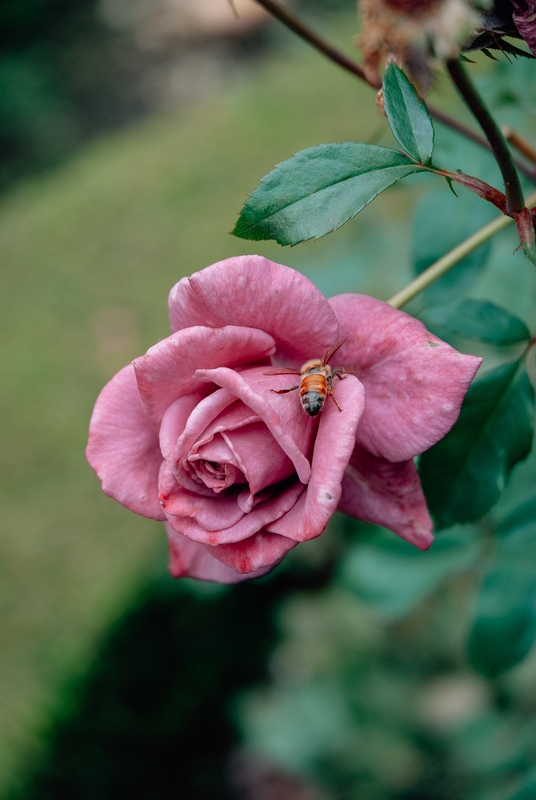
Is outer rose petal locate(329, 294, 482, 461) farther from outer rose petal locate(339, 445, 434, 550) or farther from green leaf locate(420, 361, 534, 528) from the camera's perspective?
green leaf locate(420, 361, 534, 528)

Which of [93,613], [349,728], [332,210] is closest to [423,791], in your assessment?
[349,728]

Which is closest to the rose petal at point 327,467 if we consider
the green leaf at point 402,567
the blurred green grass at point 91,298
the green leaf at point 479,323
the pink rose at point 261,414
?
the pink rose at point 261,414

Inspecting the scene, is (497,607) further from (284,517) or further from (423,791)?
(423,791)

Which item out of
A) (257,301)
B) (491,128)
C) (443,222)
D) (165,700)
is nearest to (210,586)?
(165,700)

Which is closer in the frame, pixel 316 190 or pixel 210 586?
pixel 316 190

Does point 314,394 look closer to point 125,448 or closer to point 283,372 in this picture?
point 283,372

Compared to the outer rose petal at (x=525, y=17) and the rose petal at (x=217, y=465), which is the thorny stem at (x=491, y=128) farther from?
the rose petal at (x=217, y=465)
